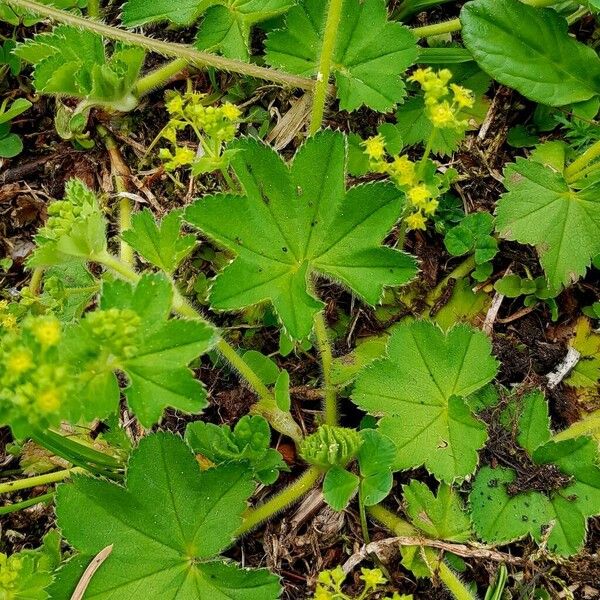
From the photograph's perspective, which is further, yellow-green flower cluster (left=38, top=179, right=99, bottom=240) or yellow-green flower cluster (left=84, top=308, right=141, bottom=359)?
yellow-green flower cluster (left=38, top=179, right=99, bottom=240)

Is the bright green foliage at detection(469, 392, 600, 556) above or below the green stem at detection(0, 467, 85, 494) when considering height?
above

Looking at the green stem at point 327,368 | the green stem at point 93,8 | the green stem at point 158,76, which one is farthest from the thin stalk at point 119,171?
the green stem at point 327,368

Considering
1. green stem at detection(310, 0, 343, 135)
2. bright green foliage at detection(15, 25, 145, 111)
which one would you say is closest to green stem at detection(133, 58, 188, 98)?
bright green foliage at detection(15, 25, 145, 111)

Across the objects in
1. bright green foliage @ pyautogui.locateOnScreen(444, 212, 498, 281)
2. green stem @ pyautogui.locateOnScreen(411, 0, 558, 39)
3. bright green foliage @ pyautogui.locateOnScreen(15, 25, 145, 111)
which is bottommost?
bright green foliage @ pyautogui.locateOnScreen(444, 212, 498, 281)

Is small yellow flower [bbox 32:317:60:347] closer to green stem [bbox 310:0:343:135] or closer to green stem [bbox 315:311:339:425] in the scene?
green stem [bbox 315:311:339:425]

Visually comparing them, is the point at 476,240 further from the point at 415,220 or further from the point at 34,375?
the point at 34,375

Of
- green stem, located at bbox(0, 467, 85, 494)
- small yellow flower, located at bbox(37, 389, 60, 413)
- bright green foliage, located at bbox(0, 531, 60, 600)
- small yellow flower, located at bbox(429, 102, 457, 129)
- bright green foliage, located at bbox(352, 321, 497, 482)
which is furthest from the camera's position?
green stem, located at bbox(0, 467, 85, 494)

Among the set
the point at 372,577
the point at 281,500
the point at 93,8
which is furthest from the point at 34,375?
the point at 93,8

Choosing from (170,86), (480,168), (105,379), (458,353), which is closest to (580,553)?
(458,353)
